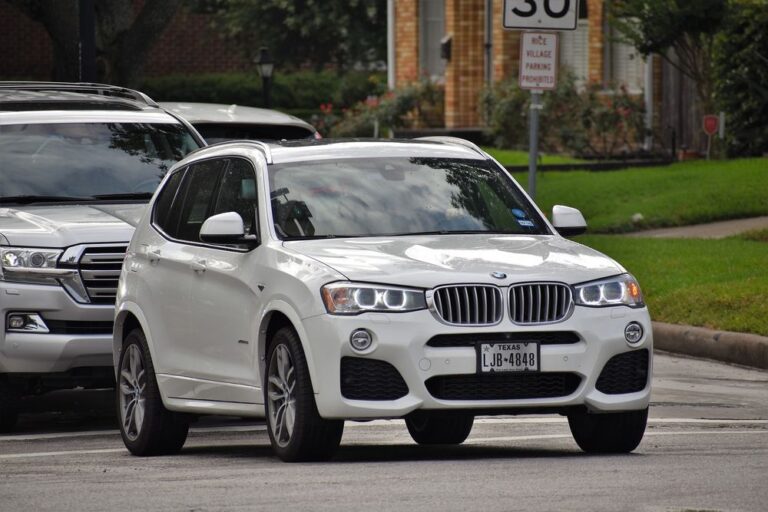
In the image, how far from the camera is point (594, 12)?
34.4m

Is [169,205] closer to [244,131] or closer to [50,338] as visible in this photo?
[50,338]

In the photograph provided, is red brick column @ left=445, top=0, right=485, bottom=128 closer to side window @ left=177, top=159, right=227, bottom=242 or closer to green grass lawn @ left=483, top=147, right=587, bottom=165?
green grass lawn @ left=483, top=147, right=587, bottom=165

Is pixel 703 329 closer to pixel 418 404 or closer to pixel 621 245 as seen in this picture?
pixel 621 245

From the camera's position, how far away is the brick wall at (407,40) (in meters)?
42.4

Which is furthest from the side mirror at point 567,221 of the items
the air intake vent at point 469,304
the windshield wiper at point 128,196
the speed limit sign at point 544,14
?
the speed limit sign at point 544,14

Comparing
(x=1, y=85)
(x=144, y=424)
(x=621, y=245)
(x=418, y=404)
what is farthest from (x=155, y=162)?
(x=621, y=245)

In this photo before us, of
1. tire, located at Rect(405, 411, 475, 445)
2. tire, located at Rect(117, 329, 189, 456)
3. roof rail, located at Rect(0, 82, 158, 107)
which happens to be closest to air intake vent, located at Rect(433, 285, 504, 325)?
tire, located at Rect(405, 411, 475, 445)

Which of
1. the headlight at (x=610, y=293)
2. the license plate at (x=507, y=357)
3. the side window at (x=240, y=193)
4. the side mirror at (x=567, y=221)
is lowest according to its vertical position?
the license plate at (x=507, y=357)

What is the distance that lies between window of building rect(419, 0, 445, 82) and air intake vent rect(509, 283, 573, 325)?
3374cm

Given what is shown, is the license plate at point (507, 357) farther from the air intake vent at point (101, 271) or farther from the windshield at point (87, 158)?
the windshield at point (87, 158)

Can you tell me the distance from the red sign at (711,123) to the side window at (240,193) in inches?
770

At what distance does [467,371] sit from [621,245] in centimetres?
1251

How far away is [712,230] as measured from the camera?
2272 cm

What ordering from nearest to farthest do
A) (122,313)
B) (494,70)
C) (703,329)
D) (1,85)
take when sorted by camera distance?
(122,313) < (1,85) < (703,329) < (494,70)
